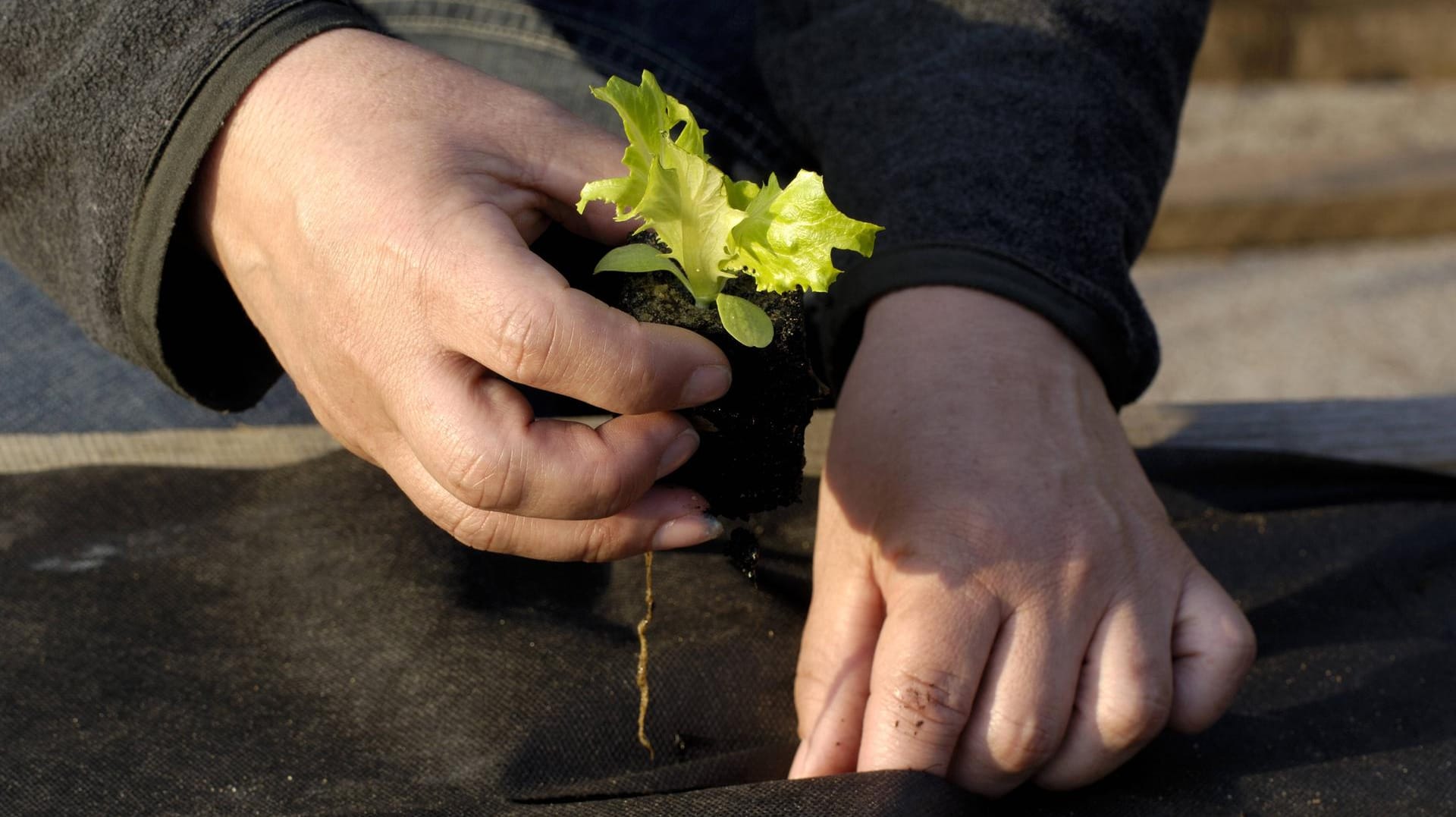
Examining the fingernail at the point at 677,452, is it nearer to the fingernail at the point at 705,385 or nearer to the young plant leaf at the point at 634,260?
the fingernail at the point at 705,385

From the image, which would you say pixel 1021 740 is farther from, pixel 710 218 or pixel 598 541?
pixel 710 218

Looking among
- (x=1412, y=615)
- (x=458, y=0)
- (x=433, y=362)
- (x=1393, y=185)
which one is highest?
(x=458, y=0)

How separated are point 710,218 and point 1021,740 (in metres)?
0.58

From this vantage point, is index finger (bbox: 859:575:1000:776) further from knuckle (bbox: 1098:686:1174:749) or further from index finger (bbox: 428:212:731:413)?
index finger (bbox: 428:212:731:413)

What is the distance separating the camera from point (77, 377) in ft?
5.57

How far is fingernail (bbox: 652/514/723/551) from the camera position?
1.00 m

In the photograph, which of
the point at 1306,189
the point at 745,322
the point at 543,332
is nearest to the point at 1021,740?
the point at 745,322

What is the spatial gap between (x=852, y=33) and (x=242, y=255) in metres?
0.93

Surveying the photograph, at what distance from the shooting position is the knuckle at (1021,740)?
1.10m

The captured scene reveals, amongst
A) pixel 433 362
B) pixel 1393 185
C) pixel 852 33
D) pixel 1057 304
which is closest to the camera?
pixel 433 362

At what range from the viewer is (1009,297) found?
1.33m

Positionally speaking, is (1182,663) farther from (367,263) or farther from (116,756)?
(116,756)

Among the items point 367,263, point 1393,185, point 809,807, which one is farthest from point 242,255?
point 1393,185

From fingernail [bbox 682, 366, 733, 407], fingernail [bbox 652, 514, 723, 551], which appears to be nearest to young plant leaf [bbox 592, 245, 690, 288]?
fingernail [bbox 682, 366, 733, 407]
